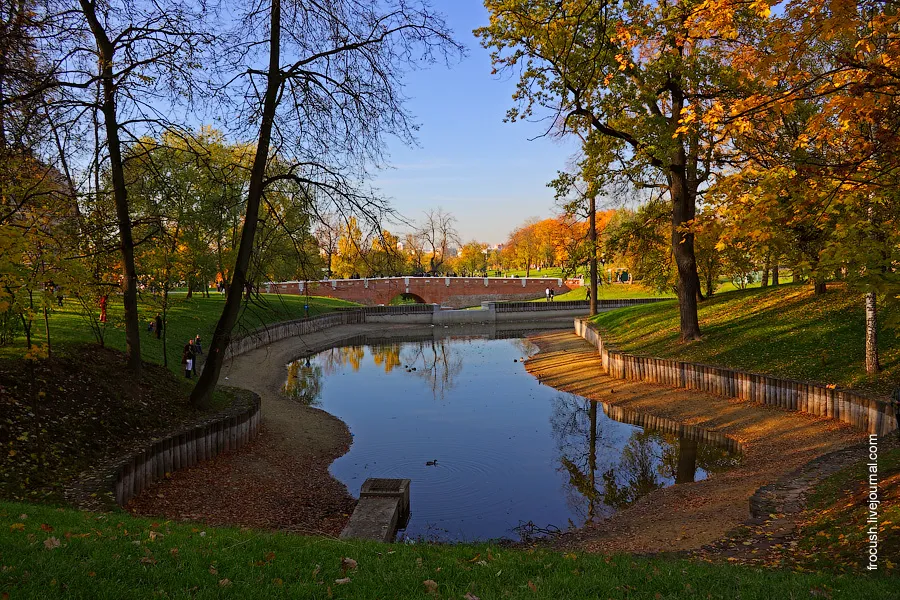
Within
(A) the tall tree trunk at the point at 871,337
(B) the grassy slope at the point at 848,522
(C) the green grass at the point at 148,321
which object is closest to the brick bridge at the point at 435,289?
(C) the green grass at the point at 148,321

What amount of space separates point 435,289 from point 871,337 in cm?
6291

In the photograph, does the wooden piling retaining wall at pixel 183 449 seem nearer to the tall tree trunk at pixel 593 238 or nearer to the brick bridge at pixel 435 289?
the tall tree trunk at pixel 593 238

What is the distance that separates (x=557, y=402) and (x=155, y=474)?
14839 mm

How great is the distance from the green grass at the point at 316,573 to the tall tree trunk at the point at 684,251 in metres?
16.9

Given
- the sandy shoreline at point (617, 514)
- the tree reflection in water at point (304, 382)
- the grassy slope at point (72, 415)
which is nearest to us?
the grassy slope at point (72, 415)

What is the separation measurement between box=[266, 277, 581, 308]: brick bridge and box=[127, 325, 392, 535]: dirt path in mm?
48825

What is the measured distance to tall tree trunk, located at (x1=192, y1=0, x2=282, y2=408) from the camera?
14469mm

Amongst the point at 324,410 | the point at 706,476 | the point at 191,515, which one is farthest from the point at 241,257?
the point at 706,476

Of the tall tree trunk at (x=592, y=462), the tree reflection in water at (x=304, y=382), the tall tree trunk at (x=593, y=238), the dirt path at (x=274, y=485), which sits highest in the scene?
the tall tree trunk at (x=593, y=238)

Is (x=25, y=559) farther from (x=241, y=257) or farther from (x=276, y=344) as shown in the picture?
(x=276, y=344)

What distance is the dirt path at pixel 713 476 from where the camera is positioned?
974cm

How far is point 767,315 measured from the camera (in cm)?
2352

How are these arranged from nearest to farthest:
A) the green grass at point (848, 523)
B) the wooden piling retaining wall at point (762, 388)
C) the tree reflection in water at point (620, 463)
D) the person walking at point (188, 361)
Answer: the green grass at point (848, 523) < the tree reflection in water at point (620, 463) < the wooden piling retaining wall at point (762, 388) < the person walking at point (188, 361)

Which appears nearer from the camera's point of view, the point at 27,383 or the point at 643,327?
the point at 27,383
